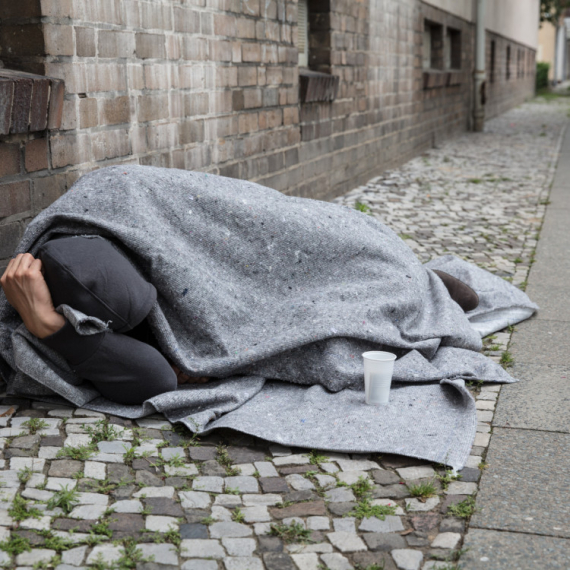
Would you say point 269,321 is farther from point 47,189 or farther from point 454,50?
point 454,50

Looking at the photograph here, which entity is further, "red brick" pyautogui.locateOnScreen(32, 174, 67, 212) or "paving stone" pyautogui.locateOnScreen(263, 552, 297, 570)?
"red brick" pyautogui.locateOnScreen(32, 174, 67, 212)

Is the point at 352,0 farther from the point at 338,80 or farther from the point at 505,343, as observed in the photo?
the point at 505,343

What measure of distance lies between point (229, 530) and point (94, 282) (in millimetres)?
988

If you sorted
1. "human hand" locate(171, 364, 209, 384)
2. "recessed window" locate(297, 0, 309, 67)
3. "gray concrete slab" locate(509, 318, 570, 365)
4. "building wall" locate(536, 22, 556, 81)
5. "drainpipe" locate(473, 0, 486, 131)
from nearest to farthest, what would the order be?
"human hand" locate(171, 364, 209, 384) → "gray concrete slab" locate(509, 318, 570, 365) → "recessed window" locate(297, 0, 309, 67) → "drainpipe" locate(473, 0, 486, 131) → "building wall" locate(536, 22, 556, 81)

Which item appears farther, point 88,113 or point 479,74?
point 479,74

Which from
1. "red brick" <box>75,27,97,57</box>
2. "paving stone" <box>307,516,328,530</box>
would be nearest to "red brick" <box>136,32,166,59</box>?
"red brick" <box>75,27,97,57</box>

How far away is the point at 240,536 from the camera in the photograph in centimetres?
205

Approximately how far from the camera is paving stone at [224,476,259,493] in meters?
2.31

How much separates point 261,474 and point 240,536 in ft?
1.19

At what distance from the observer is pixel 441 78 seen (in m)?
12.0

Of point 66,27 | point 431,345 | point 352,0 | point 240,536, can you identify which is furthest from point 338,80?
point 240,536

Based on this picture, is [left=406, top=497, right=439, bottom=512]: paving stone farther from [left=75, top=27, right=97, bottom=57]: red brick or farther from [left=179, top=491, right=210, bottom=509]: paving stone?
[left=75, top=27, right=97, bottom=57]: red brick

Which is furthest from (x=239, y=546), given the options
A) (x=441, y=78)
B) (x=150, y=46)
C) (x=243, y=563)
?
(x=441, y=78)

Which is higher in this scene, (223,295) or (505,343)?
(223,295)
